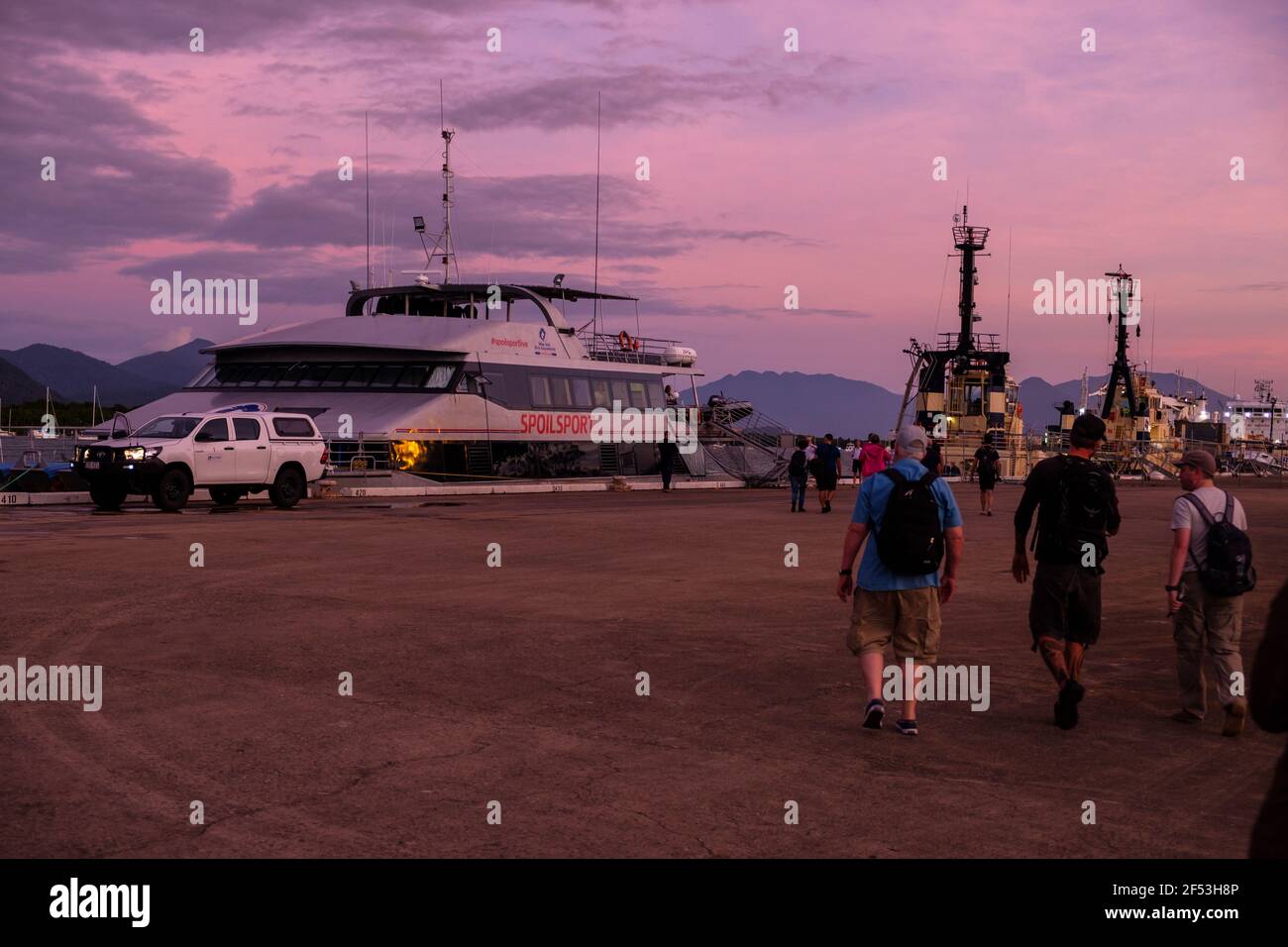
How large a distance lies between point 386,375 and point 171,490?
10.4 m

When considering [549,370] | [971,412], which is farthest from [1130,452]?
[549,370]

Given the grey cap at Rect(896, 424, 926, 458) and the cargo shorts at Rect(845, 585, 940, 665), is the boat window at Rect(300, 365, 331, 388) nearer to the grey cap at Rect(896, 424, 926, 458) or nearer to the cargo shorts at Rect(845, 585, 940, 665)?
the grey cap at Rect(896, 424, 926, 458)

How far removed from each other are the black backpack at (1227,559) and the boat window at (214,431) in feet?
66.8

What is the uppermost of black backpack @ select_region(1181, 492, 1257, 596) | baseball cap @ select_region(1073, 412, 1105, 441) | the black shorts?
baseball cap @ select_region(1073, 412, 1105, 441)

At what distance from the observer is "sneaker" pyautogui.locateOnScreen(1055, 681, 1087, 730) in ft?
24.1

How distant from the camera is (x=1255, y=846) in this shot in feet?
9.24

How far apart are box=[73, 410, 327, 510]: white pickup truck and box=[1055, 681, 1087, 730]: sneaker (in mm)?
19470

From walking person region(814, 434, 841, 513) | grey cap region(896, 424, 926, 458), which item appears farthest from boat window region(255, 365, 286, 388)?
grey cap region(896, 424, 926, 458)

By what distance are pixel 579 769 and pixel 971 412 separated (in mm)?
59843

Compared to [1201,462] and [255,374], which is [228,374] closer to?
[255,374]

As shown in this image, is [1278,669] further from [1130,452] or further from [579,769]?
[1130,452]

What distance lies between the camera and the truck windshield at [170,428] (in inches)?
939

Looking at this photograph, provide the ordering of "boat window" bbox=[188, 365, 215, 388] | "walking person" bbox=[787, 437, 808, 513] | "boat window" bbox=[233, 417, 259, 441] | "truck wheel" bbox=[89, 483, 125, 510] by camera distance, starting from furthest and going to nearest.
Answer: "boat window" bbox=[188, 365, 215, 388]
"walking person" bbox=[787, 437, 808, 513]
"boat window" bbox=[233, 417, 259, 441]
"truck wheel" bbox=[89, 483, 125, 510]

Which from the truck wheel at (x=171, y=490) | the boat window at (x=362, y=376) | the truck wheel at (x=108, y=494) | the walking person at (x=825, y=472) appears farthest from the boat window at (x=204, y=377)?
the walking person at (x=825, y=472)
